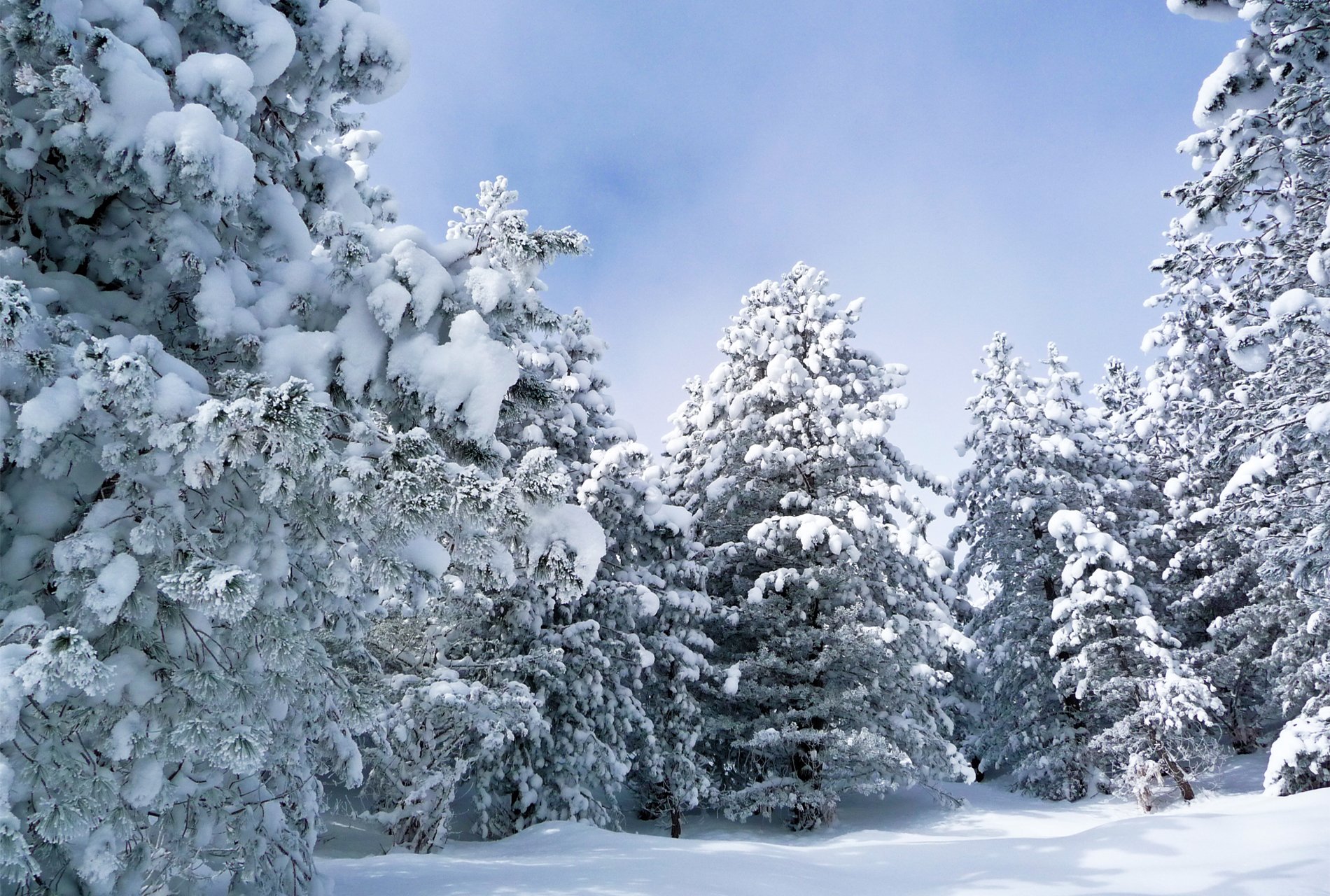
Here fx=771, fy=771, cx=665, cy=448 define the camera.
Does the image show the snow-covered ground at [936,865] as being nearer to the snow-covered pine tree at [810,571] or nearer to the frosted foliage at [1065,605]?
the snow-covered pine tree at [810,571]

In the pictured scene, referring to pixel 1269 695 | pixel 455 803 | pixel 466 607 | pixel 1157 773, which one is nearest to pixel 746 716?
pixel 455 803

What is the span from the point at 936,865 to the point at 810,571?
9.17 metres

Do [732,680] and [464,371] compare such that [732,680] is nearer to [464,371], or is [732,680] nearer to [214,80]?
[464,371]

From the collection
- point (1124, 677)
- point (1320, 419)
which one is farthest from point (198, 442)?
point (1124, 677)

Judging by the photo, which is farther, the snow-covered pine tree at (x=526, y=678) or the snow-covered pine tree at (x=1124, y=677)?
the snow-covered pine tree at (x=1124, y=677)

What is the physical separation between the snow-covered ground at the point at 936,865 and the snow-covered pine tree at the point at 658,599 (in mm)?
5334

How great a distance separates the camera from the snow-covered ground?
4.91 metres

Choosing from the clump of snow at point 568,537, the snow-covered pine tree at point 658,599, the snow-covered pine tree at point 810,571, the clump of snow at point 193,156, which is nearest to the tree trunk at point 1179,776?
the snow-covered pine tree at point 810,571

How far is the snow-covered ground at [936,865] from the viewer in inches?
193

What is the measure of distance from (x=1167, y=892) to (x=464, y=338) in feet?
17.4

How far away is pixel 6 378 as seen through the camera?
3.52m

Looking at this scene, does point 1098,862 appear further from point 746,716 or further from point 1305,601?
point 1305,601

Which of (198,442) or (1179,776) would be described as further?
(1179,776)

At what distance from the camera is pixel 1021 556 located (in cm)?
2008
